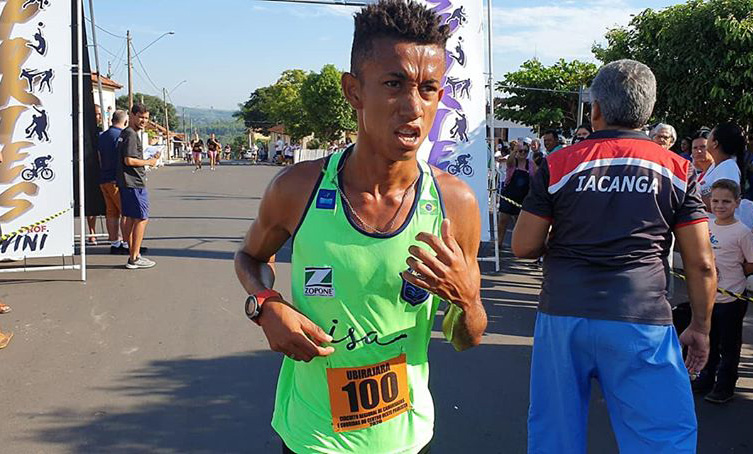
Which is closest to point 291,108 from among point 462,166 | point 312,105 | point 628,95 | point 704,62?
point 312,105

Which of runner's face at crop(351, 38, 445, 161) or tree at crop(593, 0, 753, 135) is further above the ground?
tree at crop(593, 0, 753, 135)

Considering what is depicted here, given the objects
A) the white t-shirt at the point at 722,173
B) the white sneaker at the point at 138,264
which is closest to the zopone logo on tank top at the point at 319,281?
the white t-shirt at the point at 722,173

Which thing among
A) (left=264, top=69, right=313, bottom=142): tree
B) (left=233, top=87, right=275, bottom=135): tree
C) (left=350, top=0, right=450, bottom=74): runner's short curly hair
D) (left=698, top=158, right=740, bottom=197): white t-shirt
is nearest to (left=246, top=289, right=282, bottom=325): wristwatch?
(left=350, top=0, right=450, bottom=74): runner's short curly hair

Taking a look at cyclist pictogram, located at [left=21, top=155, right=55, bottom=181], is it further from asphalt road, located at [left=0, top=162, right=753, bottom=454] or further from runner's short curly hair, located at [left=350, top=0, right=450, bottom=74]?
runner's short curly hair, located at [left=350, top=0, right=450, bottom=74]

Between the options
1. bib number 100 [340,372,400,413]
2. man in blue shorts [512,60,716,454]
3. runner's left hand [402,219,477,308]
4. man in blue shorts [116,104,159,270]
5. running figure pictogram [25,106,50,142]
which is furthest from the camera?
man in blue shorts [116,104,159,270]

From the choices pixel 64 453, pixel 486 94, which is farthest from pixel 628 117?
pixel 486 94

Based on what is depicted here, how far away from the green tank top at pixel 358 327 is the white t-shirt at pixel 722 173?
415 cm

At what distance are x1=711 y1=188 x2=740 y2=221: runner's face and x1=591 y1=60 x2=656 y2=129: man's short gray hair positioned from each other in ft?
5.84

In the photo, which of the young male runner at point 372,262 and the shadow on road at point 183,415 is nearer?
the young male runner at point 372,262

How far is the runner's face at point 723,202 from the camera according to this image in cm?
431

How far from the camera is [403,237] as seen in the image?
5.82 feet

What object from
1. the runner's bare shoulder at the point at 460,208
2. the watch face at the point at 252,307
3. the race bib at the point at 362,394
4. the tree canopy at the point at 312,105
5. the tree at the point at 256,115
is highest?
the tree at the point at 256,115

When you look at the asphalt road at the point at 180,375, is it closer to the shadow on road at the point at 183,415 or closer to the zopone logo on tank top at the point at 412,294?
the shadow on road at the point at 183,415

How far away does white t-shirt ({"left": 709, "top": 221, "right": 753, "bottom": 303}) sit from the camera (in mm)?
4293
